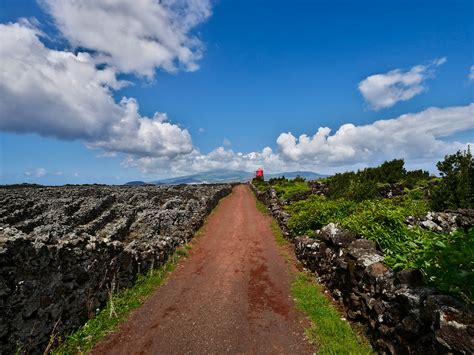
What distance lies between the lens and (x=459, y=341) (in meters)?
4.52

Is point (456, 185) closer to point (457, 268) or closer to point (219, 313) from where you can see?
point (457, 268)

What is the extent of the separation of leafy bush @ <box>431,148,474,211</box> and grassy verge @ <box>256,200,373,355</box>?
9.19 m

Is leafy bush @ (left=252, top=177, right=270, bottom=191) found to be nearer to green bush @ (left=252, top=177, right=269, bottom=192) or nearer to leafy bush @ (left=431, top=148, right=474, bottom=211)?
green bush @ (left=252, top=177, right=269, bottom=192)

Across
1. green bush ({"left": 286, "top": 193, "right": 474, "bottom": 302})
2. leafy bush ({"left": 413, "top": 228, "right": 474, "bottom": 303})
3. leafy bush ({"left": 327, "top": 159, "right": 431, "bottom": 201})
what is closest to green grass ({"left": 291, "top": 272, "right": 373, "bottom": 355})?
green bush ({"left": 286, "top": 193, "right": 474, "bottom": 302})

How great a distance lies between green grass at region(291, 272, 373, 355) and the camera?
7148 mm

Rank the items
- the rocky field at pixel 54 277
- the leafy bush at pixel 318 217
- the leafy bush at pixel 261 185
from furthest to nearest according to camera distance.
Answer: the leafy bush at pixel 261 185 → the leafy bush at pixel 318 217 → the rocky field at pixel 54 277

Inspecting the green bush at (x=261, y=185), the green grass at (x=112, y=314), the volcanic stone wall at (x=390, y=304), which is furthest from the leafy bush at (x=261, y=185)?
the volcanic stone wall at (x=390, y=304)

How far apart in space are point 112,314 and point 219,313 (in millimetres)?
3617

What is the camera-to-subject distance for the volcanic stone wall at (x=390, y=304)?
15.6 feet

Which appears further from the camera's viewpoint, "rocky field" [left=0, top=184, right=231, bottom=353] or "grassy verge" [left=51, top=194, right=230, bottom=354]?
"grassy verge" [left=51, top=194, right=230, bottom=354]

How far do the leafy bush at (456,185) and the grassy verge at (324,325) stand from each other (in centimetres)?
919

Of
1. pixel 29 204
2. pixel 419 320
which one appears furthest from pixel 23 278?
pixel 29 204

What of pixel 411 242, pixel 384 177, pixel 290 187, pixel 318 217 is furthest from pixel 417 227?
pixel 290 187

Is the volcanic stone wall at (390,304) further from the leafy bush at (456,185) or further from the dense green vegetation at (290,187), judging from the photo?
the dense green vegetation at (290,187)
